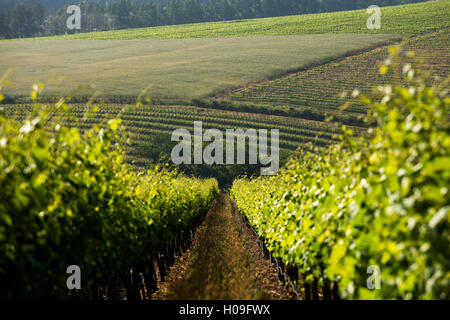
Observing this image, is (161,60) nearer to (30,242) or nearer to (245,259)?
(245,259)

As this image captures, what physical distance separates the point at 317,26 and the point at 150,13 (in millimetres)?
59065

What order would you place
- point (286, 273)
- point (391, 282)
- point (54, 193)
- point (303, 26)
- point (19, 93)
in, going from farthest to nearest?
1. point (303, 26)
2. point (19, 93)
3. point (286, 273)
4. point (54, 193)
5. point (391, 282)

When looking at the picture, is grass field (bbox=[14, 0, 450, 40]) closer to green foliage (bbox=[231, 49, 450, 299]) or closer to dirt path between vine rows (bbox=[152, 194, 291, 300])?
dirt path between vine rows (bbox=[152, 194, 291, 300])

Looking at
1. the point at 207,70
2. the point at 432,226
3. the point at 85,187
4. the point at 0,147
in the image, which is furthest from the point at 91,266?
the point at 207,70

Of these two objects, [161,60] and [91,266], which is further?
[161,60]

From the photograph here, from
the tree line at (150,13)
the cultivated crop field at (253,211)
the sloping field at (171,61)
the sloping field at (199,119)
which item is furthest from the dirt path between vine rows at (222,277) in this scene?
the tree line at (150,13)

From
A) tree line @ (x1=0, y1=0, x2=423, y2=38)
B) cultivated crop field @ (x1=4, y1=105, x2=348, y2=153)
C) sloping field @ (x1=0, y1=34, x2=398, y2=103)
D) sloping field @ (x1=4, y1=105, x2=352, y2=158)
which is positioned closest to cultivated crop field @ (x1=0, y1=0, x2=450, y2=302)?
sloping field @ (x1=4, y1=105, x2=352, y2=158)

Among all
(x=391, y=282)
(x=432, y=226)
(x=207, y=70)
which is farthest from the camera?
(x=207, y=70)

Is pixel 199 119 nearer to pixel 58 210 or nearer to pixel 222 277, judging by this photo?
pixel 222 277

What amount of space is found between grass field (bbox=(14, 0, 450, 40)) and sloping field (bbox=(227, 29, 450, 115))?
1448 centimetres

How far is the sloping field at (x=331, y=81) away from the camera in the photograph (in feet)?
190

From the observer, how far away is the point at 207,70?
71.8 metres

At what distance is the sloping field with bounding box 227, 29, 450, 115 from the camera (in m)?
57.9

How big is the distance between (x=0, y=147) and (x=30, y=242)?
0.83 metres
